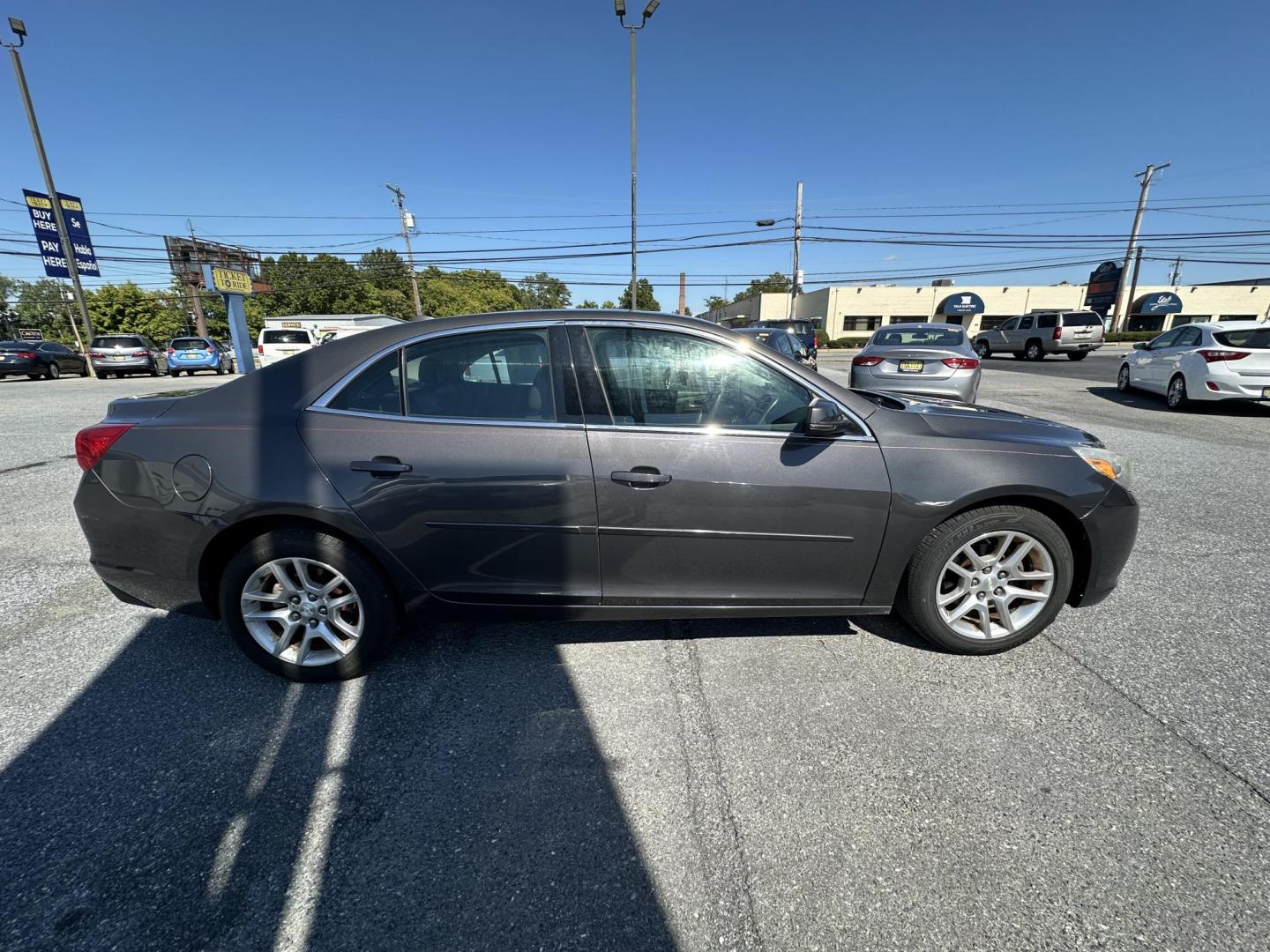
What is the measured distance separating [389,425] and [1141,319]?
64.5 m

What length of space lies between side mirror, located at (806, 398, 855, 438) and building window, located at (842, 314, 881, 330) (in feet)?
157

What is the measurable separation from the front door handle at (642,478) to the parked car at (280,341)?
21.1m

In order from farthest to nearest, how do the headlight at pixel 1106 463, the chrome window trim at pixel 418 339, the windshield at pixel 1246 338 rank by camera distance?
the windshield at pixel 1246 338 → the headlight at pixel 1106 463 → the chrome window trim at pixel 418 339

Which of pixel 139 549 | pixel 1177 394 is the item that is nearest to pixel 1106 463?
pixel 139 549

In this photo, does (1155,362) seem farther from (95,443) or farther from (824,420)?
(95,443)

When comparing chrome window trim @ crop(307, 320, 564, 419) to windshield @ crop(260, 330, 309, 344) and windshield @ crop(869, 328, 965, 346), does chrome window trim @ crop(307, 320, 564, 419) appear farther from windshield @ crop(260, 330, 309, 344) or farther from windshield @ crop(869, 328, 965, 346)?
windshield @ crop(260, 330, 309, 344)

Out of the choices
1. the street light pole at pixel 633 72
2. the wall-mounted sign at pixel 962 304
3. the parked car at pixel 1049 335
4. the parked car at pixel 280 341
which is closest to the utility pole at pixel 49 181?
the parked car at pixel 280 341

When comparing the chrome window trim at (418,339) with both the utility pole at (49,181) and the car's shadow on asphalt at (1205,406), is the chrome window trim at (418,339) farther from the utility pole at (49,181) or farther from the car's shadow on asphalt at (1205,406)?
the utility pole at (49,181)

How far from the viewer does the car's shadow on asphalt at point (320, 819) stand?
1.41m

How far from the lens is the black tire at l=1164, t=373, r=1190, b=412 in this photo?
8.98 metres

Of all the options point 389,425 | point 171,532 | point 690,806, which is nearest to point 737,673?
point 690,806

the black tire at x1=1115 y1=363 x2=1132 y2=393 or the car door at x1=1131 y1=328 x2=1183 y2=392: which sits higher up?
the car door at x1=1131 y1=328 x2=1183 y2=392

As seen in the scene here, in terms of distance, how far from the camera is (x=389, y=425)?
2.23 m

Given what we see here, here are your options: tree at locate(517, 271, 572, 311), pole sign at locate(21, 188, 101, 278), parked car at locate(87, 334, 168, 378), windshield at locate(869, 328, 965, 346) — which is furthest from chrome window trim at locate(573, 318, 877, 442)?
tree at locate(517, 271, 572, 311)
